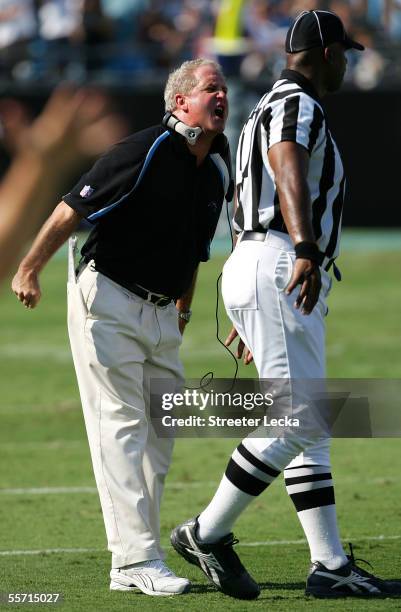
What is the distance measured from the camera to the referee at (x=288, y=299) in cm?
532

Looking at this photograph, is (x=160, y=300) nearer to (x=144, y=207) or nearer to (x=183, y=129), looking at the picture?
(x=144, y=207)

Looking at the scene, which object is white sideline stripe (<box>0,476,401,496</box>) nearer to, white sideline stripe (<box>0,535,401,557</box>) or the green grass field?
the green grass field

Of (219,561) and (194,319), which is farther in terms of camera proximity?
(194,319)

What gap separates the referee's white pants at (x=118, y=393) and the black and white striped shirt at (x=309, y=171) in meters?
0.63

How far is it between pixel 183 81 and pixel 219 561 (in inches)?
81.4

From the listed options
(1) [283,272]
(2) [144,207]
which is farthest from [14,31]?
(1) [283,272]

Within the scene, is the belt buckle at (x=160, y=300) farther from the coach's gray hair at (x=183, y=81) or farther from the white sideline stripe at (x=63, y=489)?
the white sideline stripe at (x=63, y=489)

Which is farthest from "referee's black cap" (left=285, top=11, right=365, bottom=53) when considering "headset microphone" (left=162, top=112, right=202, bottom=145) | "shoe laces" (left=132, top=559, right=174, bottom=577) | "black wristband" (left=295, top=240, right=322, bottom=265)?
"shoe laces" (left=132, top=559, right=174, bottom=577)

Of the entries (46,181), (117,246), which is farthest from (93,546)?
(46,181)

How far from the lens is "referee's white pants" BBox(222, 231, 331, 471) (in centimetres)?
532

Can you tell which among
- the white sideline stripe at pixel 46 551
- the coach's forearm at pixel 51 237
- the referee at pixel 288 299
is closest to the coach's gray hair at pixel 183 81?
the referee at pixel 288 299

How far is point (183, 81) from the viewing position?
5.63 metres

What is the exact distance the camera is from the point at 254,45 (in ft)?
69.9

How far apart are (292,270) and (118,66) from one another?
1639 centimetres
